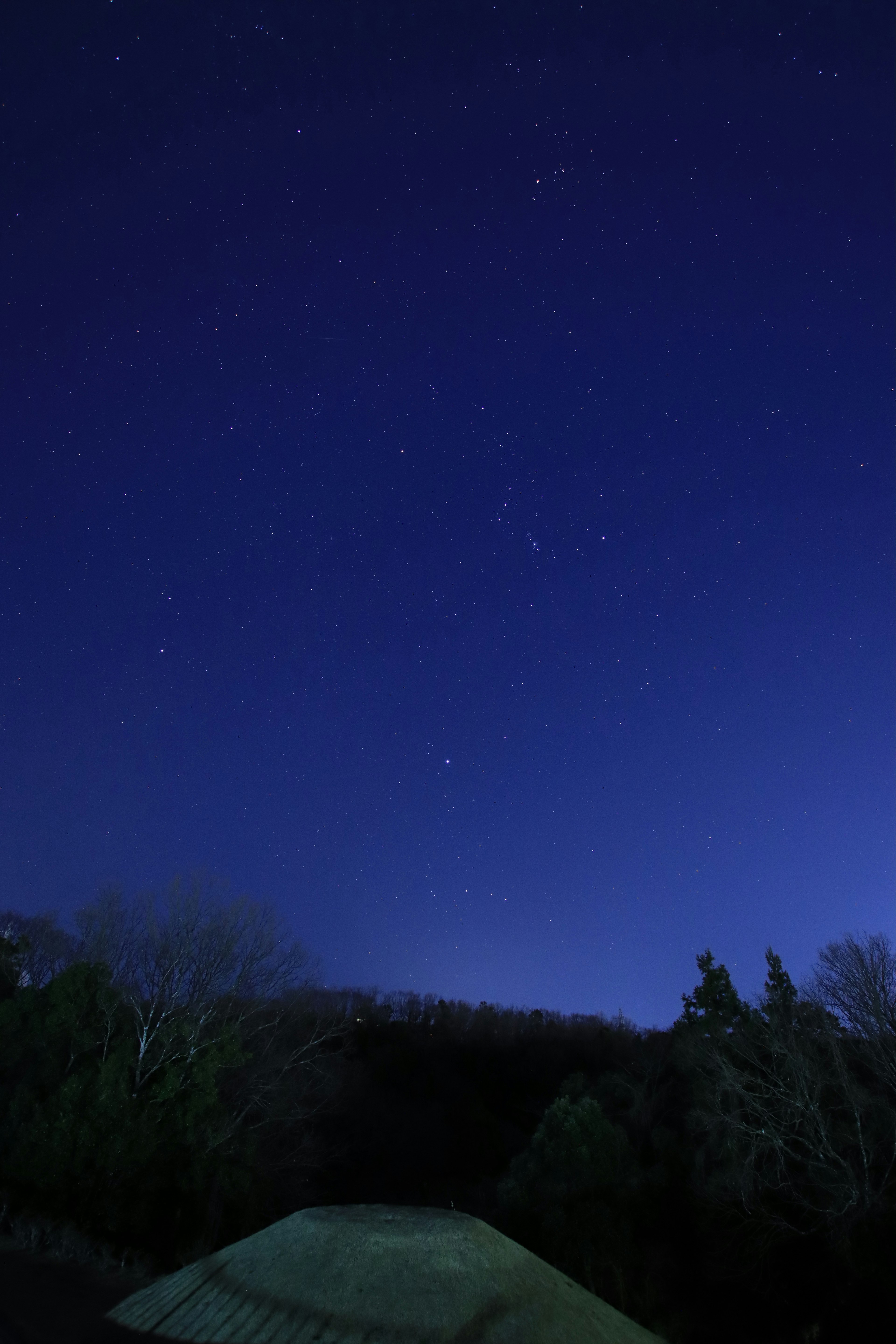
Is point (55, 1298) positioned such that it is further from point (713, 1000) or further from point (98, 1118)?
point (713, 1000)

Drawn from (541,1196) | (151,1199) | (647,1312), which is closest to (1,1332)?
(151,1199)

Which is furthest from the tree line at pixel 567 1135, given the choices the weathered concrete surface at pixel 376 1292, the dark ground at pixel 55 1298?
the weathered concrete surface at pixel 376 1292

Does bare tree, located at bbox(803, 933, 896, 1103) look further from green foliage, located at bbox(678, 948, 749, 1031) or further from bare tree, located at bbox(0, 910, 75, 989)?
bare tree, located at bbox(0, 910, 75, 989)

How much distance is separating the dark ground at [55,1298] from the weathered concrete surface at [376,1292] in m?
1.82

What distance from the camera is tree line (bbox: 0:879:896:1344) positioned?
85.7 feet

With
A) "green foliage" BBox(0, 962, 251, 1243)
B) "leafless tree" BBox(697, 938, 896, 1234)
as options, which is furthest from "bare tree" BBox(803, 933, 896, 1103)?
"green foliage" BBox(0, 962, 251, 1243)

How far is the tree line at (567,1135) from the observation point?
2612cm

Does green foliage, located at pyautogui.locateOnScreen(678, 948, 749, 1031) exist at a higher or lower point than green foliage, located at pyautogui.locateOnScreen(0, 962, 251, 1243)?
higher

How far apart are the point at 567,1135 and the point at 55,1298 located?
21400 mm

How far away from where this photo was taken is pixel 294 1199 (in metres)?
36.4

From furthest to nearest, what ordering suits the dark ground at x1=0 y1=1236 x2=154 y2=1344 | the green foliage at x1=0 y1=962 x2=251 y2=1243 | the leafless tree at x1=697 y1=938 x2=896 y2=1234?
the leafless tree at x1=697 y1=938 x2=896 y2=1234 < the green foliage at x1=0 y1=962 x2=251 y2=1243 < the dark ground at x1=0 y1=1236 x2=154 y2=1344

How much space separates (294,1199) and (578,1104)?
44.9 ft

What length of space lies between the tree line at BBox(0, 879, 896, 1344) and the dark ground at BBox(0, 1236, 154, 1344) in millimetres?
5462

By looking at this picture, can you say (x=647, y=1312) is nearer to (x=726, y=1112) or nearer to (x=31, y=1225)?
(x=726, y=1112)
